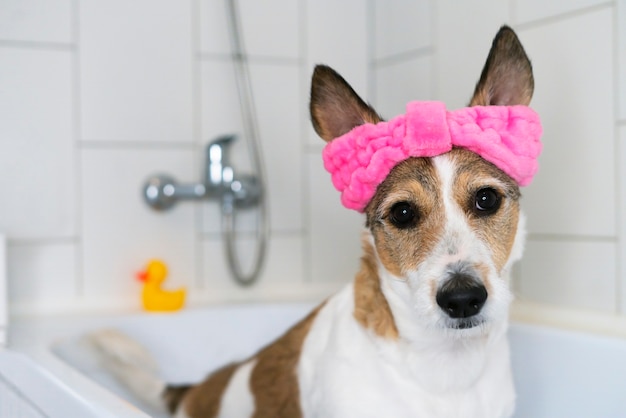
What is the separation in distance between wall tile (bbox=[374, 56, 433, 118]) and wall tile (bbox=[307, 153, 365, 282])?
307 mm

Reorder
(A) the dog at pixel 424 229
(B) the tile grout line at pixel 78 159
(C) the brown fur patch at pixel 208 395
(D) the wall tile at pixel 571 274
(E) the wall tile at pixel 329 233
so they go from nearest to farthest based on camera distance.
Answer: (A) the dog at pixel 424 229, (C) the brown fur patch at pixel 208 395, (D) the wall tile at pixel 571 274, (B) the tile grout line at pixel 78 159, (E) the wall tile at pixel 329 233

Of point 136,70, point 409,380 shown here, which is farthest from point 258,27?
point 409,380

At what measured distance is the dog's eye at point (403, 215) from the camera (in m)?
1.25

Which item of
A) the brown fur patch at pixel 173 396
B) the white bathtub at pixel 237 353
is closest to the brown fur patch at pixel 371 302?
the white bathtub at pixel 237 353

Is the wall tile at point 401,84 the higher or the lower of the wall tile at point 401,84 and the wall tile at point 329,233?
the higher

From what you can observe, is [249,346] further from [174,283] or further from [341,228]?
[341,228]

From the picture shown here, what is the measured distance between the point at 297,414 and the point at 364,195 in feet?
1.48

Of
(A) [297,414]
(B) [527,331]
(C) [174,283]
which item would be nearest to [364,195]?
(A) [297,414]

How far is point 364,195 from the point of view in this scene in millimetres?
1306

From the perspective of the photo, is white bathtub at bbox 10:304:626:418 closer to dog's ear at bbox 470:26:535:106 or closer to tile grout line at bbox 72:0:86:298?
tile grout line at bbox 72:0:86:298

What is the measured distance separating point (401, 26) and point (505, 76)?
1.15m

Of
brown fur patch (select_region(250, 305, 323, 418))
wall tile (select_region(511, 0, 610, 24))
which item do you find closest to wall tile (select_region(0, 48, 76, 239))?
brown fur patch (select_region(250, 305, 323, 418))

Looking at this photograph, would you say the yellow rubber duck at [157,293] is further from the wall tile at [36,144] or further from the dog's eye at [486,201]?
the dog's eye at [486,201]

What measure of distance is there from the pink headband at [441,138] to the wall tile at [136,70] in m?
1.09
